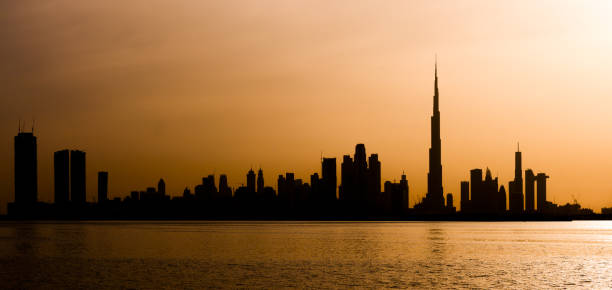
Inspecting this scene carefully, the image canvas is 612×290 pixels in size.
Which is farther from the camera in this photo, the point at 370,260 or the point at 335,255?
the point at 335,255

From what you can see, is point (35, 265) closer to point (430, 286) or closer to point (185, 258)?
point (185, 258)

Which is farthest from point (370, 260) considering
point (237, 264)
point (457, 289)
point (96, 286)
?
point (96, 286)

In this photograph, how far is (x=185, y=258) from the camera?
11381 centimetres

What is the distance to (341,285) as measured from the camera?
7788 cm

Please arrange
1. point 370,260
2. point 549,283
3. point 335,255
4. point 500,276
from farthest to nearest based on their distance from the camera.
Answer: point 335,255, point 370,260, point 500,276, point 549,283

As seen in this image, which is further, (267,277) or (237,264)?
(237,264)

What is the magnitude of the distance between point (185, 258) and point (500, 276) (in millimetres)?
47279

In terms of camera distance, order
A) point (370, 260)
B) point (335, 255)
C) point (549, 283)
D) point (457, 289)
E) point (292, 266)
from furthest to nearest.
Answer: point (335, 255), point (370, 260), point (292, 266), point (549, 283), point (457, 289)

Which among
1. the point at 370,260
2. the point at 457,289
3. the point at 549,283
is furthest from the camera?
the point at 370,260

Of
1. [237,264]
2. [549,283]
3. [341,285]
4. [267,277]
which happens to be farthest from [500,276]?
[237,264]

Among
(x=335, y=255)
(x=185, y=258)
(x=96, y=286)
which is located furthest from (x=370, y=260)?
(x=96, y=286)

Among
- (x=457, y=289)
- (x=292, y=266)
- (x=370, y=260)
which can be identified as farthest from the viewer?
(x=370, y=260)

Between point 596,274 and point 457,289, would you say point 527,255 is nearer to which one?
point 596,274

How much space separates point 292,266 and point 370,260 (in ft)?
47.5
